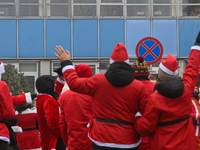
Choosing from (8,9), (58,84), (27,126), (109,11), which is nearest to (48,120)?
(58,84)

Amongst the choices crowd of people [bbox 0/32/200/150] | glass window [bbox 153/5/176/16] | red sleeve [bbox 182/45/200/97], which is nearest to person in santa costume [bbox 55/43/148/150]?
crowd of people [bbox 0/32/200/150]

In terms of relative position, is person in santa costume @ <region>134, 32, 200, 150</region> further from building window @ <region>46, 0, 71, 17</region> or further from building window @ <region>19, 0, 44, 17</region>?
building window @ <region>19, 0, 44, 17</region>

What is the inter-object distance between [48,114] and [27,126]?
5.04ft

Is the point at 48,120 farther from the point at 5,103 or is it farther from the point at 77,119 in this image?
the point at 5,103

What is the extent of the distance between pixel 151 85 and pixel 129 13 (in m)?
14.6

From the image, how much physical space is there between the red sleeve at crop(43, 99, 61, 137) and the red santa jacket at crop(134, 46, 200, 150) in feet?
6.53

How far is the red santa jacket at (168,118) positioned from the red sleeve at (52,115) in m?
1.99

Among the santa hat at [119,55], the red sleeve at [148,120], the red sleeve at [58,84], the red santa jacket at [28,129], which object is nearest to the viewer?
the red sleeve at [148,120]

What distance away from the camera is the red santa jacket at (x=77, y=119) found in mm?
4520

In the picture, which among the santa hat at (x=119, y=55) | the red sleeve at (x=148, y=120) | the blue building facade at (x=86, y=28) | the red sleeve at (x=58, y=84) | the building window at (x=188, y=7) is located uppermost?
the building window at (x=188, y=7)

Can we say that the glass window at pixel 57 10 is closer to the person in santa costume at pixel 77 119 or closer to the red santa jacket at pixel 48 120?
the red santa jacket at pixel 48 120

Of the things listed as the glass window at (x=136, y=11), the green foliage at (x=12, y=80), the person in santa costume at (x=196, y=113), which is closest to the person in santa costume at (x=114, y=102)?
the person in santa costume at (x=196, y=113)

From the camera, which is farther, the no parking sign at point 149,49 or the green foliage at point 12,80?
the green foliage at point 12,80

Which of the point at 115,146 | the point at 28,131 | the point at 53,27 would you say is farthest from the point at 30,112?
the point at 53,27
